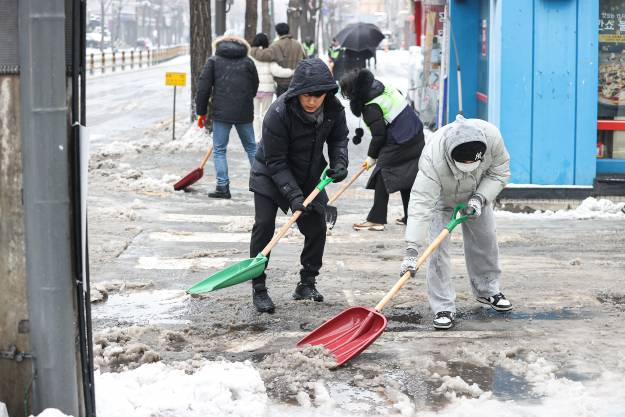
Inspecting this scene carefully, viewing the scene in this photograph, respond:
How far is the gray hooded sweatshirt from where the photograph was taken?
21.6 ft

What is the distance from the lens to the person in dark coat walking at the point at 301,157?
23.0 feet

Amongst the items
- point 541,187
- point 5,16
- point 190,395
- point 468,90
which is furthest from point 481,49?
point 5,16

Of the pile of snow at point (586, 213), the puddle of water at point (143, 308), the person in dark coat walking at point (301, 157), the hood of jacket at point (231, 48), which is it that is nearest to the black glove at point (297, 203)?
the person in dark coat walking at point (301, 157)

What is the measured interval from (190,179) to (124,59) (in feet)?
137

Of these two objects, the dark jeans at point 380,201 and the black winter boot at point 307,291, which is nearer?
the black winter boot at point 307,291

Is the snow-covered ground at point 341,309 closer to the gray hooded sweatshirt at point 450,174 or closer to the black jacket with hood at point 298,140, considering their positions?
the gray hooded sweatshirt at point 450,174

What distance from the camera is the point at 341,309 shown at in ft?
24.9

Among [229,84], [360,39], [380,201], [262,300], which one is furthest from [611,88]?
[360,39]

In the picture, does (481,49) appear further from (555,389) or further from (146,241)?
(555,389)

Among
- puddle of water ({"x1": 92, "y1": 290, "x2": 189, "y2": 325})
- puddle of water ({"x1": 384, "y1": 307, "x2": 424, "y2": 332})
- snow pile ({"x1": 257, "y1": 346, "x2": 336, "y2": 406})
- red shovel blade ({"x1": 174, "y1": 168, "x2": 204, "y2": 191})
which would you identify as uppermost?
red shovel blade ({"x1": 174, "y1": 168, "x2": 204, "y2": 191})

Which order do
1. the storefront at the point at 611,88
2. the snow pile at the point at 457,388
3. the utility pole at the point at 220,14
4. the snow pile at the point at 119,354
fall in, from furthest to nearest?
the utility pole at the point at 220,14 < the storefront at the point at 611,88 < the snow pile at the point at 119,354 < the snow pile at the point at 457,388

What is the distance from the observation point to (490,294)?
24.2 feet

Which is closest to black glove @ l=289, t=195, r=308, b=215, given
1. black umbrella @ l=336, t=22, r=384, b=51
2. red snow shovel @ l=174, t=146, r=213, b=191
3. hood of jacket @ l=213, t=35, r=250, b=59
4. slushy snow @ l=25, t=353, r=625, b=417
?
slushy snow @ l=25, t=353, r=625, b=417

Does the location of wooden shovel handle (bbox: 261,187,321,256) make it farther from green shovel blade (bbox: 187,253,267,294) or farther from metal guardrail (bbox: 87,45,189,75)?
metal guardrail (bbox: 87,45,189,75)
